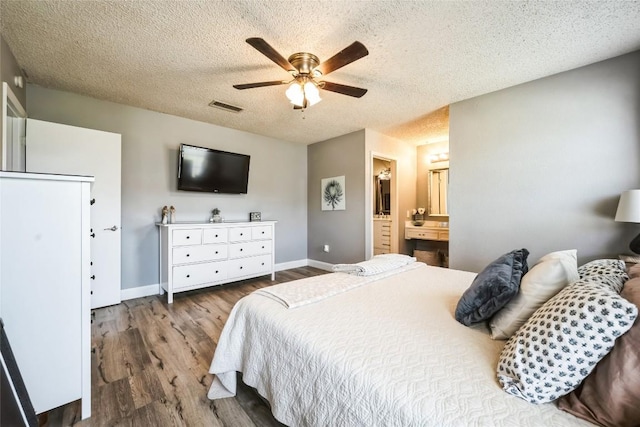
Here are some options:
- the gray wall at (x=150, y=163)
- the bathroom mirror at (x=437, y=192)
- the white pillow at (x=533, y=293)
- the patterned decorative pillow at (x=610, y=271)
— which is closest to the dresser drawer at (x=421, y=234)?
the bathroom mirror at (x=437, y=192)

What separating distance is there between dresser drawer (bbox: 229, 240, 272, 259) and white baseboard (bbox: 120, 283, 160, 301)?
3.36ft

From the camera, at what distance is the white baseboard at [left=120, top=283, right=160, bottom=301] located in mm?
3105

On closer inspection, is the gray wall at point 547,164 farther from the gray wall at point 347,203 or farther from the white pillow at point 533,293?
the white pillow at point 533,293

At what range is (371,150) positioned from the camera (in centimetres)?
409

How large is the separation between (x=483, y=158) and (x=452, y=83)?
0.90m

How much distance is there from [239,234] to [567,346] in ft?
11.2

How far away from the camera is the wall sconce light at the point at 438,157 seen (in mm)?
4629

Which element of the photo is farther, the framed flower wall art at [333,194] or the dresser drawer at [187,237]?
the framed flower wall art at [333,194]

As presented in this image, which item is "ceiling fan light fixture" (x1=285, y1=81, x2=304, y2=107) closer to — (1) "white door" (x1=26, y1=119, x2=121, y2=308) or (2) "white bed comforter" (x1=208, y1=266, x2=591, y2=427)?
(2) "white bed comforter" (x1=208, y1=266, x2=591, y2=427)

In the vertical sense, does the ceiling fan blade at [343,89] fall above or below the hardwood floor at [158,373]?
above

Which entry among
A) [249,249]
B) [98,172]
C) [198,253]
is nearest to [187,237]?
[198,253]

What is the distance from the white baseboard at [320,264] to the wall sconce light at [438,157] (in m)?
2.74

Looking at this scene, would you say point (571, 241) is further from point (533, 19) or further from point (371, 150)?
point (371, 150)

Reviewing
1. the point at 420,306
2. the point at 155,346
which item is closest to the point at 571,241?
the point at 420,306
